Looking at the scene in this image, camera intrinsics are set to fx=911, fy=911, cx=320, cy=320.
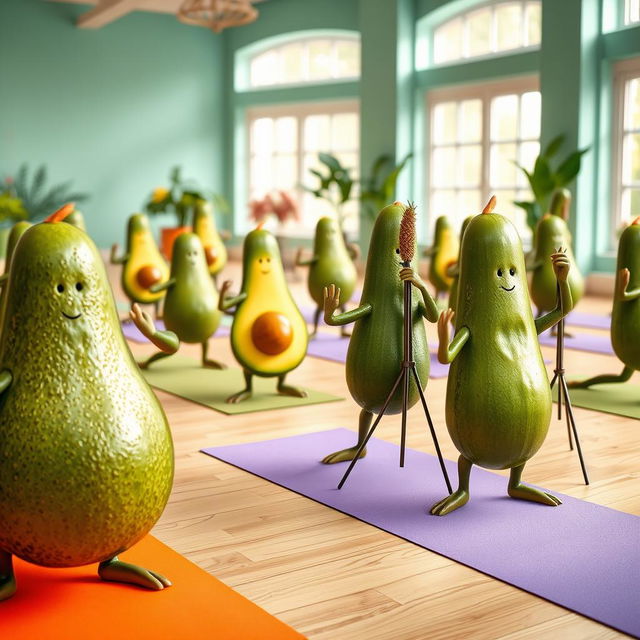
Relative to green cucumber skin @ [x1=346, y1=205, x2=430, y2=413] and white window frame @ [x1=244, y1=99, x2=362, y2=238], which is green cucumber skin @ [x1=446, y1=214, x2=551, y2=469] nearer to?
green cucumber skin @ [x1=346, y1=205, x2=430, y2=413]

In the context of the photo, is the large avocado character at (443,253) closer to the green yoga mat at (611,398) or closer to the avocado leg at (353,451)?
the green yoga mat at (611,398)

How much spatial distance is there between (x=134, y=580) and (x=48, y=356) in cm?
50

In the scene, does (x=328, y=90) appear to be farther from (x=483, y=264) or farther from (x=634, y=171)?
(x=483, y=264)

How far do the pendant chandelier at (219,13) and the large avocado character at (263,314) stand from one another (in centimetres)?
422

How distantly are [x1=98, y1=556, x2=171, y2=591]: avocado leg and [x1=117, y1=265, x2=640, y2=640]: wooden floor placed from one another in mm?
173

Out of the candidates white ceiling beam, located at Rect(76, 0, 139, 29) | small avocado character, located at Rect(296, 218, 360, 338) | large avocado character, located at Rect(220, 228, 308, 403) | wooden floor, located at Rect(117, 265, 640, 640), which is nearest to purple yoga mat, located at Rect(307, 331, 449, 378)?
small avocado character, located at Rect(296, 218, 360, 338)

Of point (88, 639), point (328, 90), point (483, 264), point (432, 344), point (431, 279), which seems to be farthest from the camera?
point (328, 90)

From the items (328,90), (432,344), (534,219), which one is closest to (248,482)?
(432,344)

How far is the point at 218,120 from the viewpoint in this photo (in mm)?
12242

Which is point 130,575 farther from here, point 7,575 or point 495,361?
point 495,361

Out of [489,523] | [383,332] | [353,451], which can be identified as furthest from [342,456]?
[489,523]

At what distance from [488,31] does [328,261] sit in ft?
15.8

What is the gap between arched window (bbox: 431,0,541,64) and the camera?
8555 mm

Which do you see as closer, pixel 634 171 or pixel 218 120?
pixel 634 171
